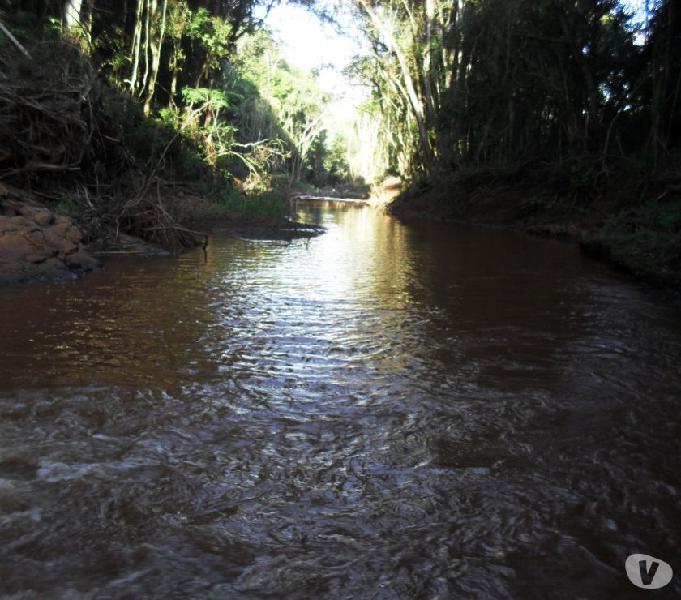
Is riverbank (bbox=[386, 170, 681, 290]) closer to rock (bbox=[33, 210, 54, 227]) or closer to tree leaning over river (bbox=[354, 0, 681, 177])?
tree leaning over river (bbox=[354, 0, 681, 177])

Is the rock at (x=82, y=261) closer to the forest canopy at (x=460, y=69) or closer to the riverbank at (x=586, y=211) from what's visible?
the forest canopy at (x=460, y=69)

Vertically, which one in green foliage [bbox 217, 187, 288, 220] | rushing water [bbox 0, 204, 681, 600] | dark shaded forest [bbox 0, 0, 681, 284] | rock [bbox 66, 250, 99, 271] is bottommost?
rushing water [bbox 0, 204, 681, 600]

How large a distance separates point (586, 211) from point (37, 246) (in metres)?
13.2

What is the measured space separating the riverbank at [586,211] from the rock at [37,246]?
7.72m

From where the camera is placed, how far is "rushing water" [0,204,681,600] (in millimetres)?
2160

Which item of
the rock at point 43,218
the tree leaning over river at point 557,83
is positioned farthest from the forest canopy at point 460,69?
the rock at point 43,218

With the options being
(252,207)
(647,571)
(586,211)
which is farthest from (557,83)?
(647,571)

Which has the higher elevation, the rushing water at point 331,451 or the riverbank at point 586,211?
the riverbank at point 586,211

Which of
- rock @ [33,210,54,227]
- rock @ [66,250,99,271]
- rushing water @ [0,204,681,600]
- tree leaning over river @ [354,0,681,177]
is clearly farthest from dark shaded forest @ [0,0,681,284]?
rushing water @ [0,204,681,600]

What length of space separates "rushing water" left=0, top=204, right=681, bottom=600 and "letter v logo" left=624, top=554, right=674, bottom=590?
0.03 metres

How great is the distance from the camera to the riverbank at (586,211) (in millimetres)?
9148

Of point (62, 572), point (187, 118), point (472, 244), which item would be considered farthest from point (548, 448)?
point (187, 118)

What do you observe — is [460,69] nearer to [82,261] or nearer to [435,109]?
[435,109]

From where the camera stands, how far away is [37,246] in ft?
25.4
